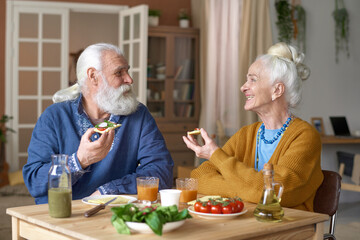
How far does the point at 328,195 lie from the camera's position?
2.21m

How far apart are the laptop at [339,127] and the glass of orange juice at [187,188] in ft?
14.6

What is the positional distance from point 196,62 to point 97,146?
201 inches

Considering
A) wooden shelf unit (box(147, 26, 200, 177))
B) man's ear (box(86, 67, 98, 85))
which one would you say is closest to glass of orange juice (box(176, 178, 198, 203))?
man's ear (box(86, 67, 98, 85))

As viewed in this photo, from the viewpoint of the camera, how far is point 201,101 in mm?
6832

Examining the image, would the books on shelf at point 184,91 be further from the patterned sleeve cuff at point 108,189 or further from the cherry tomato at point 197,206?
the cherry tomato at point 197,206

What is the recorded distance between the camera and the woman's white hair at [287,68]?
2416mm

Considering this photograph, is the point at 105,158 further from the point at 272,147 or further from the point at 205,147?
the point at 272,147

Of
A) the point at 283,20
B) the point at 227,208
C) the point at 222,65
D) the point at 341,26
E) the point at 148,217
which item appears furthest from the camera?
the point at 222,65

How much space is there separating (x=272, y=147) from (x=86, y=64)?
983 mm

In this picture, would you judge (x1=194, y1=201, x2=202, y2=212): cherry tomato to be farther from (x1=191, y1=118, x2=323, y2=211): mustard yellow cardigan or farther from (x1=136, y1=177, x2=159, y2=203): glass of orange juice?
(x1=191, y1=118, x2=323, y2=211): mustard yellow cardigan

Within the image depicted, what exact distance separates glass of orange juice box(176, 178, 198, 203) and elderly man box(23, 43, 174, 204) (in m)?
0.39

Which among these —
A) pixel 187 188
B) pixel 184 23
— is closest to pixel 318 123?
pixel 184 23

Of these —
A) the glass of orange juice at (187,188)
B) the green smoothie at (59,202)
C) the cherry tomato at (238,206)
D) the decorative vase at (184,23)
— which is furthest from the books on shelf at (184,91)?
the green smoothie at (59,202)

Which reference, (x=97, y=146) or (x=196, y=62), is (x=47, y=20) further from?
(x=97, y=146)
